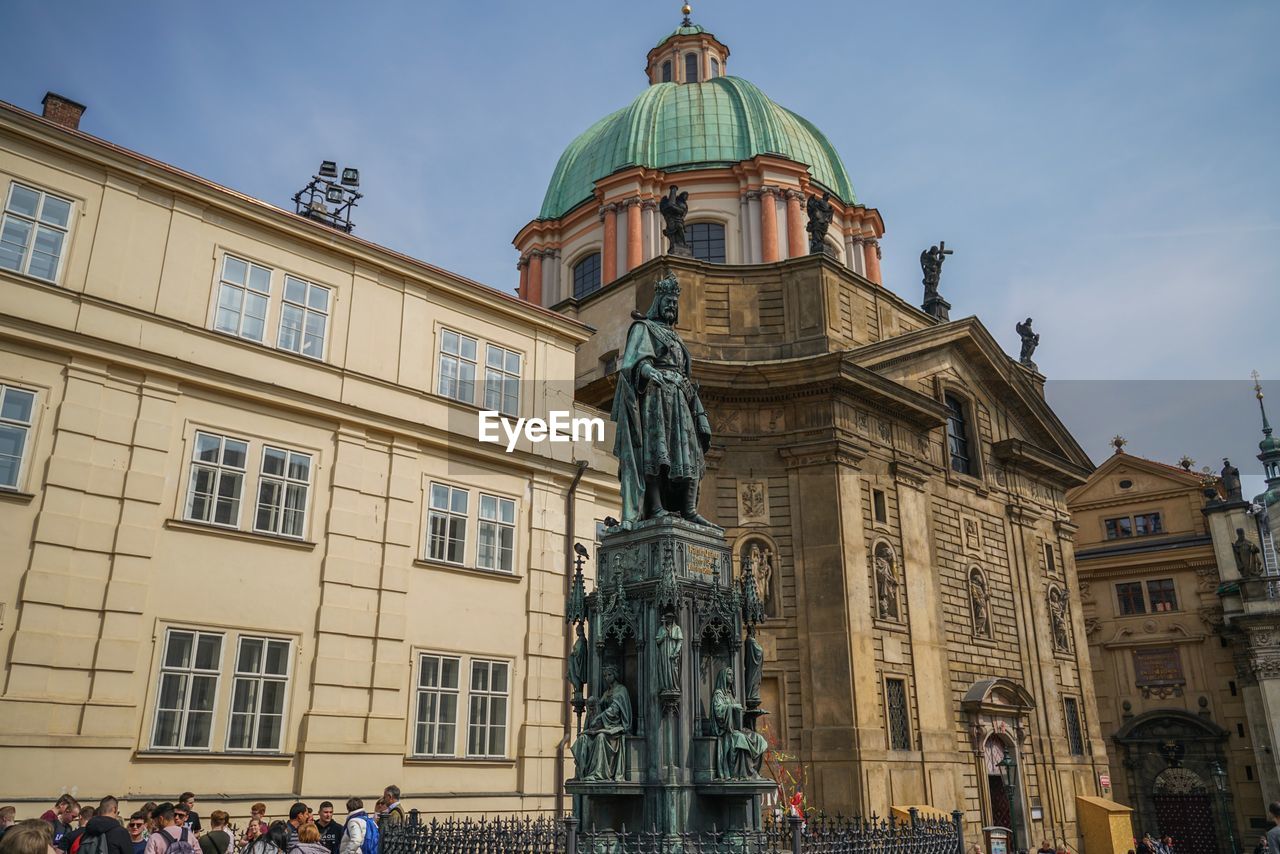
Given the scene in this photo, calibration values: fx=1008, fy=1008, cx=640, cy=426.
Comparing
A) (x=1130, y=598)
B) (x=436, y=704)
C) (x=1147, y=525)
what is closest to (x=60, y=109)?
(x=436, y=704)

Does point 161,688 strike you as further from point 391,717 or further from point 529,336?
point 529,336

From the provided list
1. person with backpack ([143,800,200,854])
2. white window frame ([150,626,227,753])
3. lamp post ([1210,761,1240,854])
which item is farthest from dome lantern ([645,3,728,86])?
person with backpack ([143,800,200,854])

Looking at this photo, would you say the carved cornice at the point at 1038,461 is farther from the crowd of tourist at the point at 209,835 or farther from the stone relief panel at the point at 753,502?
the crowd of tourist at the point at 209,835

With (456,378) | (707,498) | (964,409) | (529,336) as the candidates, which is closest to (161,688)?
(456,378)

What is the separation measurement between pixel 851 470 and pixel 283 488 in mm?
14960

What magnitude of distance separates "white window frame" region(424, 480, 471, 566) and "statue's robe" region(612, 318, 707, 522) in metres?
9.76

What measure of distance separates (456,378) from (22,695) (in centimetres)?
984

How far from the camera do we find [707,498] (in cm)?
2672

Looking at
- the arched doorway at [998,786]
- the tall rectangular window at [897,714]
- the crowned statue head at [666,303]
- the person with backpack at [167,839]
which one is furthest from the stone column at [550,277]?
the person with backpack at [167,839]

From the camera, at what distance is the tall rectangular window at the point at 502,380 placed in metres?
21.9

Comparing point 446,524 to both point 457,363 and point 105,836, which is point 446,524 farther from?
point 105,836

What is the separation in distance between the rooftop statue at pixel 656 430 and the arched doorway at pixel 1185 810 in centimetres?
4137

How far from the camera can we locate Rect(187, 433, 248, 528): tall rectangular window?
16922mm

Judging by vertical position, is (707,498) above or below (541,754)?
above
